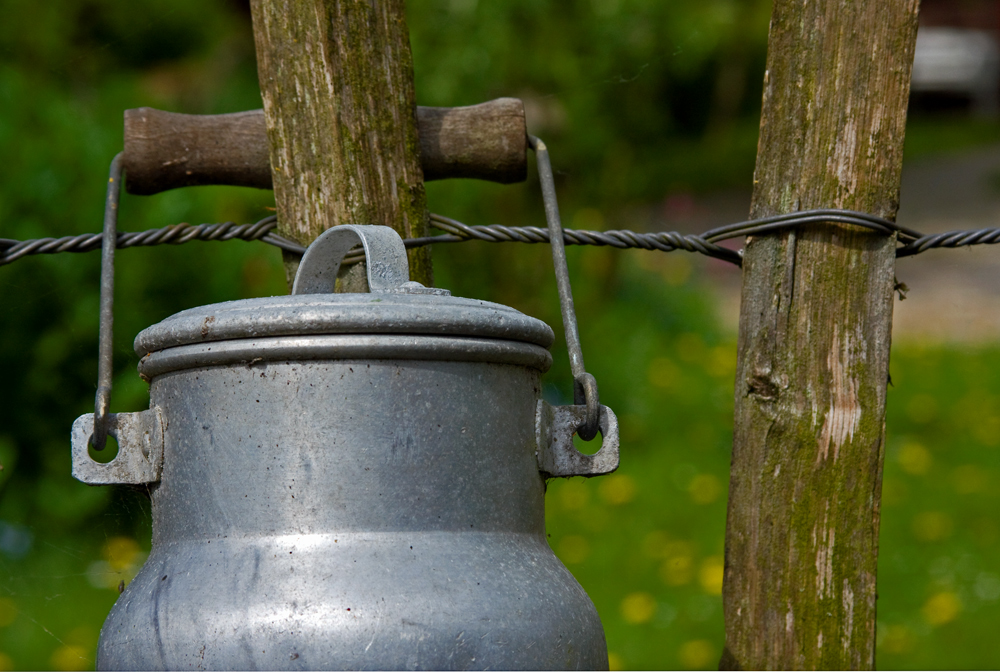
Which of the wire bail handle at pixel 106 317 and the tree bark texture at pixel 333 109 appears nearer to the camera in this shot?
the wire bail handle at pixel 106 317

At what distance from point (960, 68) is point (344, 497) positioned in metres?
12.8

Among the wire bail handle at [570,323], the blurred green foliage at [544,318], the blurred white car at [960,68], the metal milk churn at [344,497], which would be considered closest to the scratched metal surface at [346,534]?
the metal milk churn at [344,497]

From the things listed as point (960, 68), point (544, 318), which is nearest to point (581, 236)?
point (544, 318)

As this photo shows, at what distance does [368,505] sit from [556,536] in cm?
252

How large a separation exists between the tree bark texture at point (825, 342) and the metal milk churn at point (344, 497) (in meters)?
0.37

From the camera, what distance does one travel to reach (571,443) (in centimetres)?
111

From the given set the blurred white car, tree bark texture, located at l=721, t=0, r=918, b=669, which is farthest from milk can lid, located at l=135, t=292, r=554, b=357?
the blurred white car

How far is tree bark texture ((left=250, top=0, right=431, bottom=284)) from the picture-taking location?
4.19 feet

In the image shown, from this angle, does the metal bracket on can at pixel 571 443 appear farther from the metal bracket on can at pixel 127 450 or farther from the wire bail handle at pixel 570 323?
the metal bracket on can at pixel 127 450

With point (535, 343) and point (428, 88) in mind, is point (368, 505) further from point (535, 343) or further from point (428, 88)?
point (428, 88)

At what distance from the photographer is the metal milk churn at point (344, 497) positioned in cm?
89

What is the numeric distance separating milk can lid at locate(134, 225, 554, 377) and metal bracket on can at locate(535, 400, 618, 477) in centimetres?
9

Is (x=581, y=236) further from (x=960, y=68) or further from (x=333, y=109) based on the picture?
(x=960, y=68)

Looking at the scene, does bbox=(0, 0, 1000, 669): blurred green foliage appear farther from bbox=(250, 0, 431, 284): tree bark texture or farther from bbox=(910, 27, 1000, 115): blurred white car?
bbox=(910, 27, 1000, 115): blurred white car
